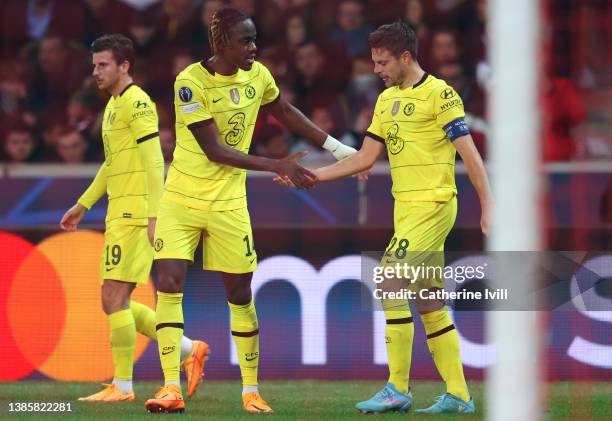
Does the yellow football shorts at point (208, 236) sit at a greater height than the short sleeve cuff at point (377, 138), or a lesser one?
lesser

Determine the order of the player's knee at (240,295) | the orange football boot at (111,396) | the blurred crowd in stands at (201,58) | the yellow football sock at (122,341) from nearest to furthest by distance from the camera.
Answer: the player's knee at (240,295) < the orange football boot at (111,396) < the yellow football sock at (122,341) < the blurred crowd in stands at (201,58)

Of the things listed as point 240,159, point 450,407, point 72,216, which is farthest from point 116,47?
point 450,407

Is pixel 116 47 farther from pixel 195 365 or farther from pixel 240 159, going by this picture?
pixel 195 365

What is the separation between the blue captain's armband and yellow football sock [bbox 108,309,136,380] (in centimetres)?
215

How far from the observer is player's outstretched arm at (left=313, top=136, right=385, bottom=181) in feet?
23.2

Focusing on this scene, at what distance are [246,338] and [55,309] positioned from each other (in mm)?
2181

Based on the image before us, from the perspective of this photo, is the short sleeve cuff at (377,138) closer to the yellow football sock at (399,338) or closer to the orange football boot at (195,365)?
the yellow football sock at (399,338)

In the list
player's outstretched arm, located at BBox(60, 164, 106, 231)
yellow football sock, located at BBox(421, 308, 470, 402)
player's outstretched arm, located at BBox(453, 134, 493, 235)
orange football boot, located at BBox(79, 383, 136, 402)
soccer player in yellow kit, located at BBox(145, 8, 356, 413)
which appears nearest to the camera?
player's outstretched arm, located at BBox(453, 134, 493, 235)

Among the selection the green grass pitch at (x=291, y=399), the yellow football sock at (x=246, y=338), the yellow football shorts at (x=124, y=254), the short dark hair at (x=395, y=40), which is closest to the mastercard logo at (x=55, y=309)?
the green grass pitch at (x=291, y=399)

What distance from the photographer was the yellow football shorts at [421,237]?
684cm

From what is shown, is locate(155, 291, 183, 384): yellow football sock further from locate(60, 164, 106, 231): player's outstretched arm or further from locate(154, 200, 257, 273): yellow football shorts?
locate(60, 164, 106, 231): player's outstretched arm

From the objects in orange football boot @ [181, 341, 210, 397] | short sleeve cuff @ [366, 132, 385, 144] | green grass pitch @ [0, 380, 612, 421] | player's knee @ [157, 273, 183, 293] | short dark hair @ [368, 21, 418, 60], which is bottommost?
green grass pitch @ [0, 380, 612, 421]

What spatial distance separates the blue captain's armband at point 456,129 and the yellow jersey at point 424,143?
0.03 m

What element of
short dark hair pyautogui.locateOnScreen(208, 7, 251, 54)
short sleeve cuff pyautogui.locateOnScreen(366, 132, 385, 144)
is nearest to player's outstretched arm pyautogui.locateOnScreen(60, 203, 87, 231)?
short dark hair pyautogui.locateOnScreen(208, 7, 251, 54)
